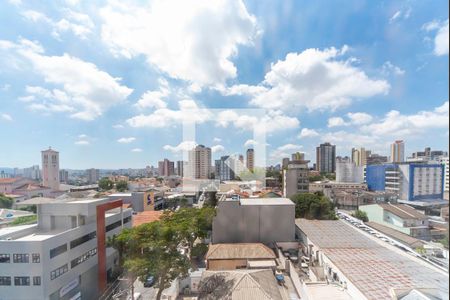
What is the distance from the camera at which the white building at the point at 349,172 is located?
16422mm

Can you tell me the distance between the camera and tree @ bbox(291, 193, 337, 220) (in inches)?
305

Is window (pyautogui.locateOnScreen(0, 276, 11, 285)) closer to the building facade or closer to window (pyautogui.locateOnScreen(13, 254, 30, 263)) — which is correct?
window (pyautogui.locateOnScreen(13, 254, 30, 263))

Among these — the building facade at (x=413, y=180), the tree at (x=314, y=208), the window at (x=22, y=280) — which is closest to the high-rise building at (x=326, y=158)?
the building facade at (x=413, y=180)

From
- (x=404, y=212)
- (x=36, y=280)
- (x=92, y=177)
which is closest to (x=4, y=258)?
(x=36, y=280)

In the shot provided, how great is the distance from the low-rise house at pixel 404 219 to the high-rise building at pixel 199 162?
6980 mm

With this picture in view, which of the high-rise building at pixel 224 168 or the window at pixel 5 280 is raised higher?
the high-rise building at pixel 224 168

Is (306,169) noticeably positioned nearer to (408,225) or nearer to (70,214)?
(408,225)

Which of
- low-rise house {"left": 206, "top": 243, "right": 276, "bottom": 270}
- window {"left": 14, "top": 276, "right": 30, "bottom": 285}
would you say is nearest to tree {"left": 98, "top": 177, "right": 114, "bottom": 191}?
low-rise house {"left": 206, "top": 243, "right": 276, "bottom": 270}

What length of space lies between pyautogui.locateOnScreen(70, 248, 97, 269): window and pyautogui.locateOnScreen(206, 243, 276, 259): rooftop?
92.6 inches

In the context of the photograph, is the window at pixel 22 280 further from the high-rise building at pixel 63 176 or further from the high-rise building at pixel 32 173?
the high-rise building at pixel 32 173

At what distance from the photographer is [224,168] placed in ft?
22.9

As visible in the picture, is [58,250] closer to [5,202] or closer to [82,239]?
[82,239]

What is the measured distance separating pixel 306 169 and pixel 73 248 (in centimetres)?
1001

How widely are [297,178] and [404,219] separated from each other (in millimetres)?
4366
